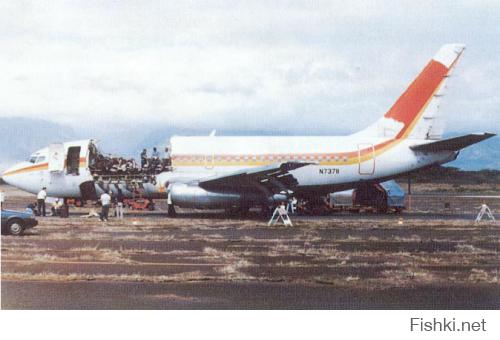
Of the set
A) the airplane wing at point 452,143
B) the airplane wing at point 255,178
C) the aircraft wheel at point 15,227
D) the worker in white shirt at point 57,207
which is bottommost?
the aircraft wheel at point 15,227

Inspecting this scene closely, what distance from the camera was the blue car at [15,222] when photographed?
2427cm

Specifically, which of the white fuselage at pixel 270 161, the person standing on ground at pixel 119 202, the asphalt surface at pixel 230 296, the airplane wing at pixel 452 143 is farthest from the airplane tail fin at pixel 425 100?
the asphalt surface at pixel 230 296

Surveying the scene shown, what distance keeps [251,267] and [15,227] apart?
36.2ft

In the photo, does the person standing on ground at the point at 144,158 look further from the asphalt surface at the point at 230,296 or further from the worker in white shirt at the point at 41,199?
the asphalt surface at the point at 230,296

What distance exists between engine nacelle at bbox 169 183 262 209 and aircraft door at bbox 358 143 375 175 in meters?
6.26

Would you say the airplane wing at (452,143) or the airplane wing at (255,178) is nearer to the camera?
the airplane wing at (255,178)

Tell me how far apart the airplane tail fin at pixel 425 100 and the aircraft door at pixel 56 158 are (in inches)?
675

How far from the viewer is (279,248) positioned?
2147 centimetres

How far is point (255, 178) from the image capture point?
33.7 metres

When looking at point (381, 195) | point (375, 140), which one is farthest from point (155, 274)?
point (381, 195)

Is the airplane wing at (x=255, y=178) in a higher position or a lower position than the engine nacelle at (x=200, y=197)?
higher

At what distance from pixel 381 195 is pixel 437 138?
4890 mm

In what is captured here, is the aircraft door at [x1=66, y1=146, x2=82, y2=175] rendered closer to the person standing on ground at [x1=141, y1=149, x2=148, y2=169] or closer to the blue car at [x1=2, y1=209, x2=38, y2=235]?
the person standing on ground at [x1=141, y1=149, x2=148, y2=169]
